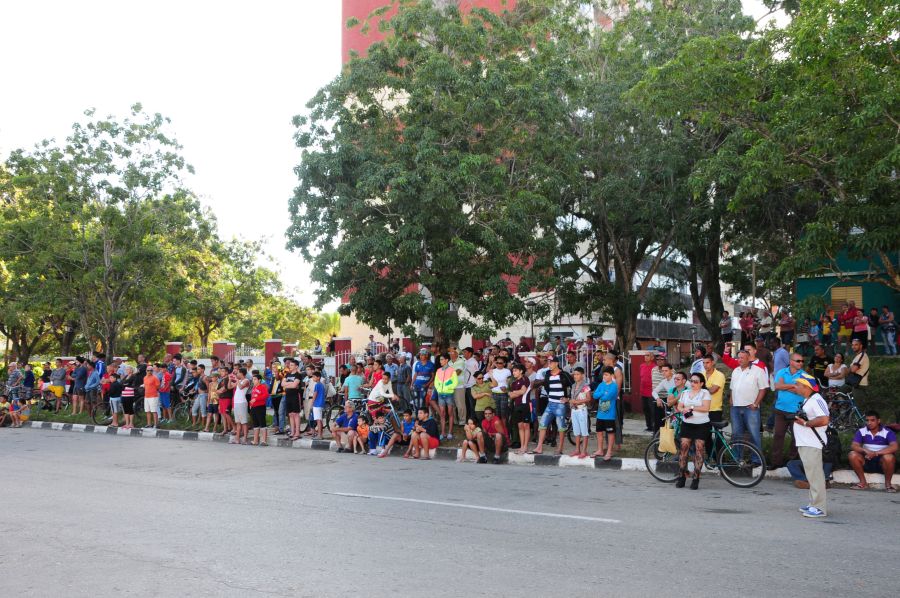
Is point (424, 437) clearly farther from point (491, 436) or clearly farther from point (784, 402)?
point (784, 402)

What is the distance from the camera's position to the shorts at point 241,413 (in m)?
18.7

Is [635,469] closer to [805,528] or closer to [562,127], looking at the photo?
[805,528]

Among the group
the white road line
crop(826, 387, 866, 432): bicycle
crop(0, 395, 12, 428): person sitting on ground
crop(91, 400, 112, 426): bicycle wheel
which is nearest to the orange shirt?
Result: crop(91, 400, 112, 426): bicycle wheel

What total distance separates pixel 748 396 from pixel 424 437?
627 cm

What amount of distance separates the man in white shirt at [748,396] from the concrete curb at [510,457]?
83cm

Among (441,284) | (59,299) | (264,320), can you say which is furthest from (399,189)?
(264,320)

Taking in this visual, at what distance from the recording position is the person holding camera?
8.88 metres

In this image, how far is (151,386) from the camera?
21688 mm

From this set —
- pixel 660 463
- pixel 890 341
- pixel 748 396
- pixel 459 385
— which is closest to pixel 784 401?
pixel 748 396

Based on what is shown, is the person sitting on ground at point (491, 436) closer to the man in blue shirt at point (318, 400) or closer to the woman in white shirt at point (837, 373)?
the man in blue shirt at point (318, 400)

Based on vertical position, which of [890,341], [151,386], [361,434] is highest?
[890,341]

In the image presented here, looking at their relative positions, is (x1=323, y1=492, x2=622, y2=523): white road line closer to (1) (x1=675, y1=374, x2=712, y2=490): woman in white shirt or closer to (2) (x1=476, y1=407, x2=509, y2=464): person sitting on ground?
(1) (x1=675, y1=374, x2=712, y2=490): woman in white shirt

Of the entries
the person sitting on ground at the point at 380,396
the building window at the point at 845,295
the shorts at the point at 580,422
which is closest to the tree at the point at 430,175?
the person sitting on ground at the point at 380,396

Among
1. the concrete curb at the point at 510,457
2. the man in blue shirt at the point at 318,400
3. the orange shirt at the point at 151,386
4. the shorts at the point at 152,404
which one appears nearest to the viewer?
the concrete curb at the point at 510,457
